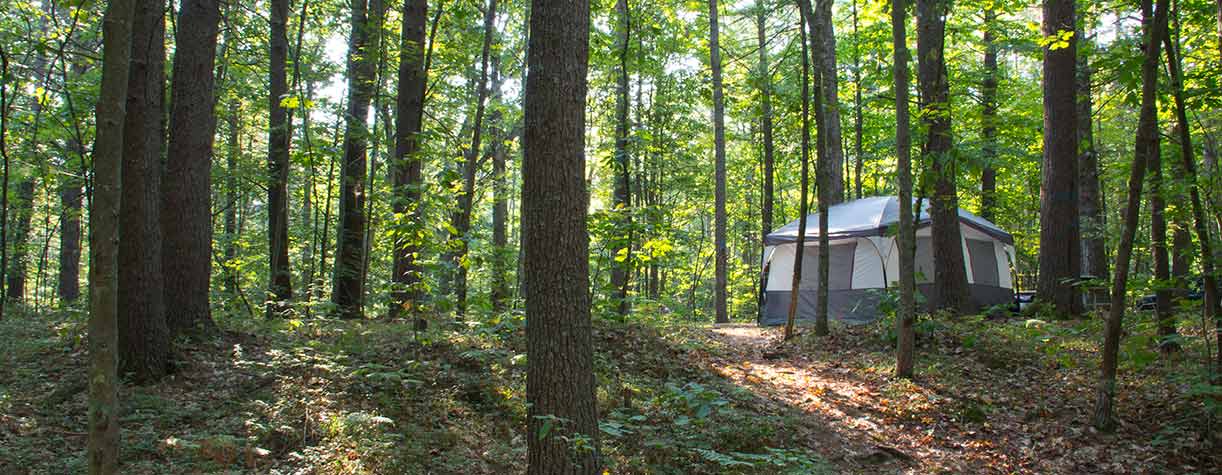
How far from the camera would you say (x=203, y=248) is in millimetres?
7582

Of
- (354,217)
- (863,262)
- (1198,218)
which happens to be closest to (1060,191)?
(863,262)

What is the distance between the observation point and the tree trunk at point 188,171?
7.24 metres

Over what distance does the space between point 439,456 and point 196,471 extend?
1.60m

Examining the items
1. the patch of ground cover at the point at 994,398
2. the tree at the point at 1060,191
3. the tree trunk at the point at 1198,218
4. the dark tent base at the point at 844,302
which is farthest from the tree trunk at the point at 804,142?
the tree trunk at the point at 1198,218

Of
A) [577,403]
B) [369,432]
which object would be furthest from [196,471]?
[577,403]

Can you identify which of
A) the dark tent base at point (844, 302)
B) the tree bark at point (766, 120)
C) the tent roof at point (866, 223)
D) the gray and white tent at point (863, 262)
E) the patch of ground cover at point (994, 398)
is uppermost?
the tree bark at point (766, 120)

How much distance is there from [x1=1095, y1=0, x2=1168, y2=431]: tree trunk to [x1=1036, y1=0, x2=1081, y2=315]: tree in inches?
170

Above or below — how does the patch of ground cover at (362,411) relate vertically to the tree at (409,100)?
below

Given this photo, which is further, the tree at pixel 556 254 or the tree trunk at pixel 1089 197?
the tree trunk at pixel 1089 197

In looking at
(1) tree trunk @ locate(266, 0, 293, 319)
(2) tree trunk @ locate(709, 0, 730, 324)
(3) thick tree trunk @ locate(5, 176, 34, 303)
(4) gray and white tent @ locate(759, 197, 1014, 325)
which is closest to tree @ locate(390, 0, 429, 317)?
(1) tree trunk @ locate(266, 0, 293, 319)

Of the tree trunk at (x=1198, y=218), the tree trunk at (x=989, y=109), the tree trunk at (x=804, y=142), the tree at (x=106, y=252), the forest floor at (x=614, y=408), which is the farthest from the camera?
the tree trunk at (x=804, y=142)

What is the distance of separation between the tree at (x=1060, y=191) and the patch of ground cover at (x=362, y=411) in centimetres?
592

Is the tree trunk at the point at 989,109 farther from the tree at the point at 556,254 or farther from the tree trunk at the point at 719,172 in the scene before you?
the tree at the point at 556,254

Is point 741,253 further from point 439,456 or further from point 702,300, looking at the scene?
point 439,456
